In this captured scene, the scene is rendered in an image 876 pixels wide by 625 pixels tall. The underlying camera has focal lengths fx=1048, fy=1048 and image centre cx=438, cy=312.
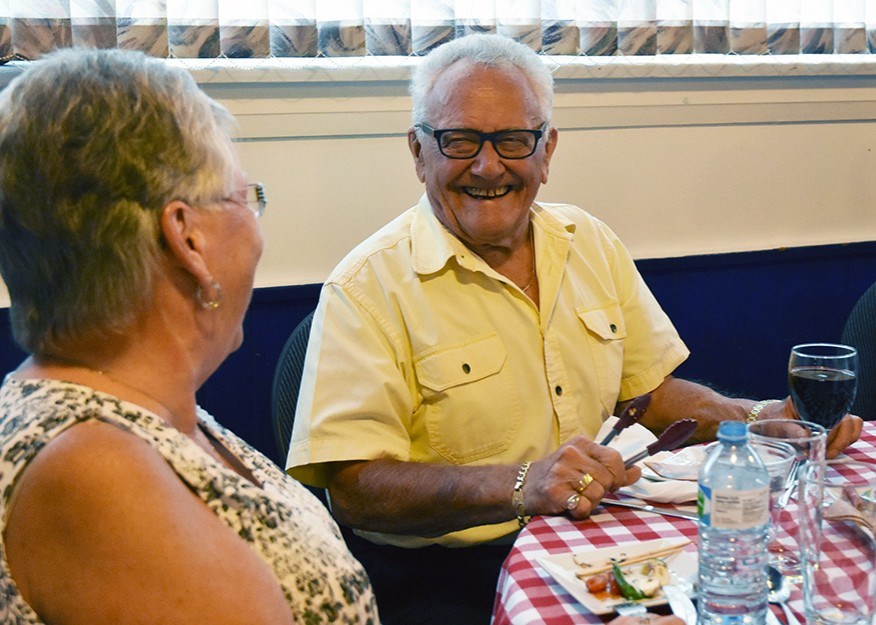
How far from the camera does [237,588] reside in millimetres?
1012

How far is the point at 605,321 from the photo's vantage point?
2016 mm

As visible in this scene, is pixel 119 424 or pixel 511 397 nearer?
pixel 119 424

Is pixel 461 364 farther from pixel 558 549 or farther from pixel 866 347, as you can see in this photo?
pixel 866 347

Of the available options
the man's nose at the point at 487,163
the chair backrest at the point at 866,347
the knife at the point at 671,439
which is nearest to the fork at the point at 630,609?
the knife at the point at 671,439

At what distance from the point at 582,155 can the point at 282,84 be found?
0.81 meters

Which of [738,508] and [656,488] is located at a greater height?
[738,508]

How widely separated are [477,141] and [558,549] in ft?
2.80

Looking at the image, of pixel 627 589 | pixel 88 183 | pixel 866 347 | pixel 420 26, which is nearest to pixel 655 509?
pixel 627 589

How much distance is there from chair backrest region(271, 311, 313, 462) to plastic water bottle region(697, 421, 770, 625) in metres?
0.97

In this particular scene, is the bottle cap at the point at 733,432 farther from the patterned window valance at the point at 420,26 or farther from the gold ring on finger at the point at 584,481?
the patterned window valance at the point at 420,26

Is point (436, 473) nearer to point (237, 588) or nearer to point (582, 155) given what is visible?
point (237, 588)

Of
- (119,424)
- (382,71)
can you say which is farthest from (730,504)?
(382,71)

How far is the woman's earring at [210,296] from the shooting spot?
1142 millimetres

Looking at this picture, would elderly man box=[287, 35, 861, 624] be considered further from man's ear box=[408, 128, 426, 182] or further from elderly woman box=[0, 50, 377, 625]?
elderly woman box=[0, 50, 377, 625]
